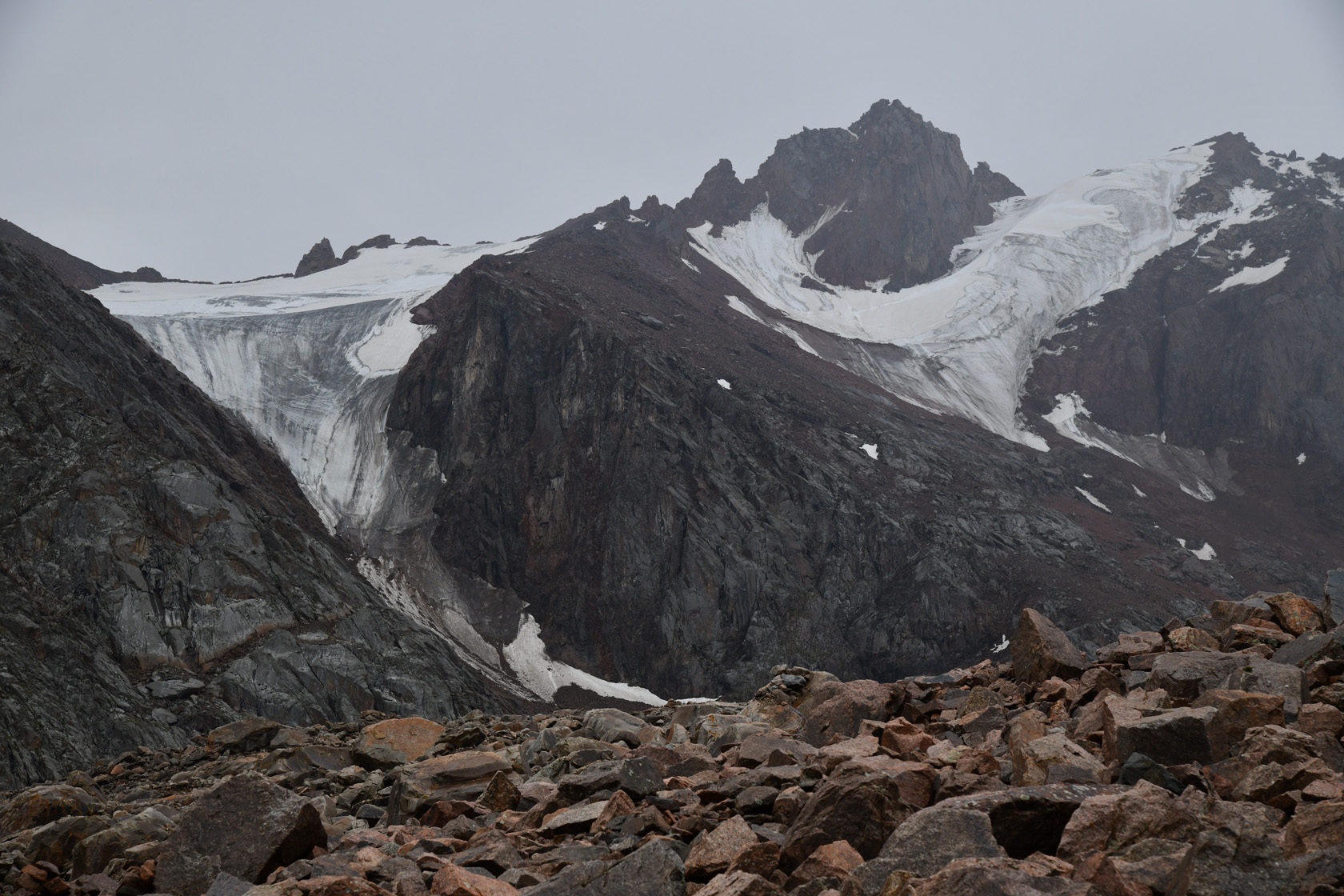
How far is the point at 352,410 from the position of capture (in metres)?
79.0

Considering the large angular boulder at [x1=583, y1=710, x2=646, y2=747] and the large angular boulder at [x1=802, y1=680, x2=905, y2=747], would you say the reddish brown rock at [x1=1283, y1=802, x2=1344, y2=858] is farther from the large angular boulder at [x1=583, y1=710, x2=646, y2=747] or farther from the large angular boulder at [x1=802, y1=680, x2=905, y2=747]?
the large angular boulder at [x1=583, y1=710, x2=646, y2=747]

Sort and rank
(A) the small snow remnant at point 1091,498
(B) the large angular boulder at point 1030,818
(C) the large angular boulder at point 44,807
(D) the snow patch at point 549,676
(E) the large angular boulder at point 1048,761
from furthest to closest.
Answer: (A) the small snow remnant at point 1091,498, (D) the snow patch at point 549,676, (C) the large angular boulder at point 44,807, (E) the large angular boulder at point 1048,761, (B) the large angular boulder at point 1030,818

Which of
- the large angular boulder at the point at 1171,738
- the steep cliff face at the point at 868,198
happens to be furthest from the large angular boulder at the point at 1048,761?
the steep cliff face at the point at 868,198

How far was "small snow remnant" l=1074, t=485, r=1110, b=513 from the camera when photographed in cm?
7900

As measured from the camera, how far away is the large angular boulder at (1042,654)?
11.6 metres

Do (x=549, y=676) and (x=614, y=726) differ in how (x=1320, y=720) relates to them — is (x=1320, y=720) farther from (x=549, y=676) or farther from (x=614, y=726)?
(x=549, y=676)

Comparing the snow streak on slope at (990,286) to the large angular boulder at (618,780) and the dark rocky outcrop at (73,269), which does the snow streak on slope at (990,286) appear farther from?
the large angular boulder at (618,780)

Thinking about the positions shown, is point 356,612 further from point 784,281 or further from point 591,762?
point 784,281

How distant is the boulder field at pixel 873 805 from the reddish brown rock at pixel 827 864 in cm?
1

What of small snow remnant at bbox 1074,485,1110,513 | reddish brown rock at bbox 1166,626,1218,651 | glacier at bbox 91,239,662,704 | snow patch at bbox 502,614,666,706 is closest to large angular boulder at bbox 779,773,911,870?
reddish brown rock at bbox 1166,626,1218,651

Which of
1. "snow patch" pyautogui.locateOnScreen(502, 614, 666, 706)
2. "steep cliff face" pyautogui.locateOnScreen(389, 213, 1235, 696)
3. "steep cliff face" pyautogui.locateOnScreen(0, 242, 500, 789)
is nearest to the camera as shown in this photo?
"steep cliff face" pyautogui.locateOnScreen(0, 242, 500, 789)

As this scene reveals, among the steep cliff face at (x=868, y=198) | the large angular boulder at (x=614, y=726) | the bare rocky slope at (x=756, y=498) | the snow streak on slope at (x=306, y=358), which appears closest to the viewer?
the large angular boulder at (x=614, y=726)

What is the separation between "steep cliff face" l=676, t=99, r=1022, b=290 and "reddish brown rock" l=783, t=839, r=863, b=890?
429 feet

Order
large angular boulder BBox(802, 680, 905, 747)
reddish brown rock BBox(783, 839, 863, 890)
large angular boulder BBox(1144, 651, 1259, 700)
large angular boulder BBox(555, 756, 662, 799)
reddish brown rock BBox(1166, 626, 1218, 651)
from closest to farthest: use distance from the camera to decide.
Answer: reddish brown rock BBox(783, 839, 863, 890) < large angular boulder BBox(555, 756, 662, 799) < large angular boulder BBox(1144, 651, 1259, 700) < reddish brown rock BBox(1166, 626, 1218, 651) < large angular boulder BBox(802, 680, 905, 747)
